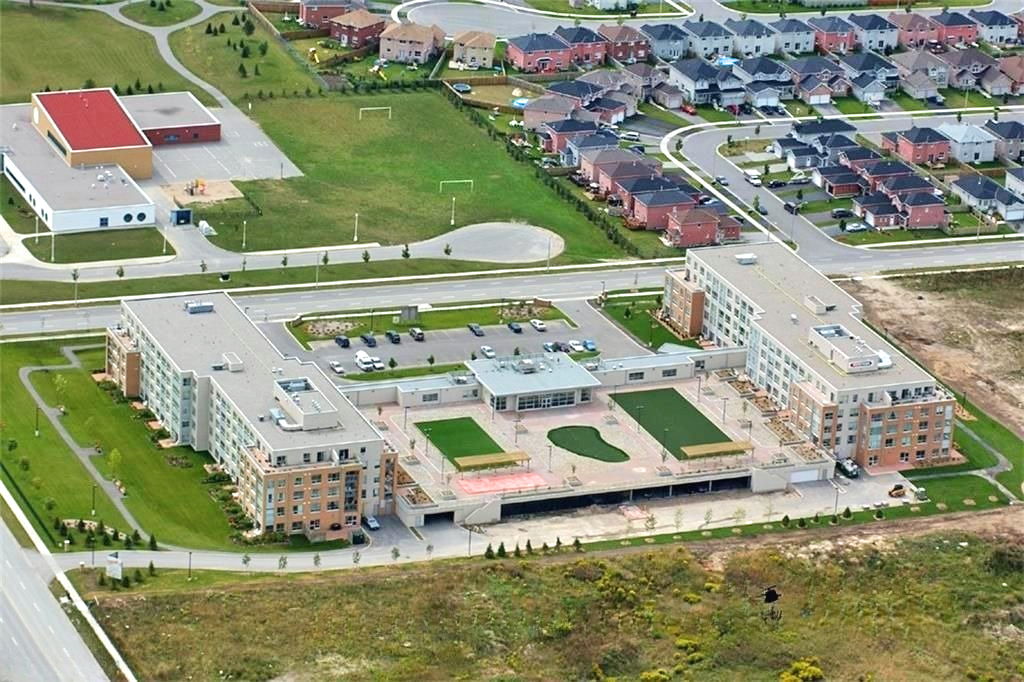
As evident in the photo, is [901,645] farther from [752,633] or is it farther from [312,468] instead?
[312,468]

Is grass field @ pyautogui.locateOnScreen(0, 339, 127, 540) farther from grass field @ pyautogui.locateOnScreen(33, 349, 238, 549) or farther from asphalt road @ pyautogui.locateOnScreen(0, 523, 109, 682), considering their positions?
asphalt road @ pyautogui.locateOnScreen(0, 523, 109, 682)

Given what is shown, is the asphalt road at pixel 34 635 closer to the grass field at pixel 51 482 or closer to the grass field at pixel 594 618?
the grass field at pixel 594 618

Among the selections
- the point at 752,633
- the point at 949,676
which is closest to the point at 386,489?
the point at 752,633

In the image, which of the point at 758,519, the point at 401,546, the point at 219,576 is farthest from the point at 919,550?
the point at 219,576

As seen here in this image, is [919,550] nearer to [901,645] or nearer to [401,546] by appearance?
[901,645]

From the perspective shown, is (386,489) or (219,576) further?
(386,489)

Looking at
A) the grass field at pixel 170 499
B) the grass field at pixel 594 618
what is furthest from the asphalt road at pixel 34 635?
the grass field at pixel 170 499

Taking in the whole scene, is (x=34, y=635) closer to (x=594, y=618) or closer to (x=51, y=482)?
(x=51, y=482)
